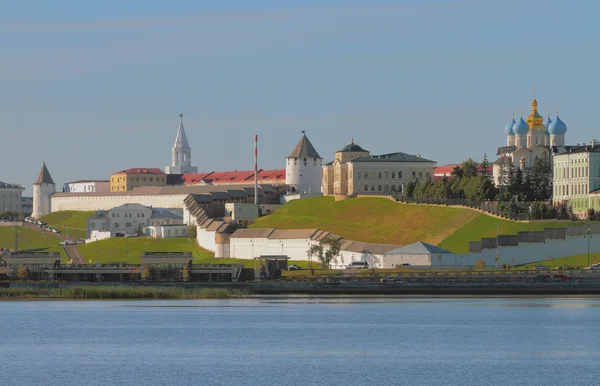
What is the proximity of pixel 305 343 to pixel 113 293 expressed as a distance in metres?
37.8

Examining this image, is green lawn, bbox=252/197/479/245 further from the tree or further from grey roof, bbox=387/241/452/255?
grey roof, bbox=387/241/452/255

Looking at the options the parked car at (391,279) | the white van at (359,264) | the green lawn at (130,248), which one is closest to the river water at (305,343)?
the parked car at (391,279)

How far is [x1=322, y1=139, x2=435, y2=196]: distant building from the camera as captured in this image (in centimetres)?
19262

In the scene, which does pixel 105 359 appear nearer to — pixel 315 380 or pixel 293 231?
pixel 315 380

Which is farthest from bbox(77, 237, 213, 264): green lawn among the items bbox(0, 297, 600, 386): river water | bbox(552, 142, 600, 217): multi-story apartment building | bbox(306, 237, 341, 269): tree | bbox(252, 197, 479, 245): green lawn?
bbox(0, 297, 600, 386): river water

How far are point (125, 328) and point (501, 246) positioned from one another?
5895cm

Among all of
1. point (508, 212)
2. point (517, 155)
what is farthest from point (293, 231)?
point (517, 155)

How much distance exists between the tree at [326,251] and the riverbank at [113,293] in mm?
30111

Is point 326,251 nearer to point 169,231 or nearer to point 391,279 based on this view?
point 391,279

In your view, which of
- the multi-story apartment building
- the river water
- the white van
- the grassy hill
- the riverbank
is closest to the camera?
the river water

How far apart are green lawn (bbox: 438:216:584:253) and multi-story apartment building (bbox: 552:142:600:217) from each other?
40.1 ft

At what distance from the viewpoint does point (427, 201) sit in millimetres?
162375

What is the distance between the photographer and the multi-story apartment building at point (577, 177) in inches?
6043

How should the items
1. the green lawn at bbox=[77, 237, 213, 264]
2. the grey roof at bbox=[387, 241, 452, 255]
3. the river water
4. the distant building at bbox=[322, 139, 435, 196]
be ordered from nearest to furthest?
1. the river water
2. the grey roof at bbox=[387, 241, 452, 255]
3. the green lawn at bbox=[77, 237, 213, 264]
4. the distant building at bbox=[322, 139, 435, 196]
